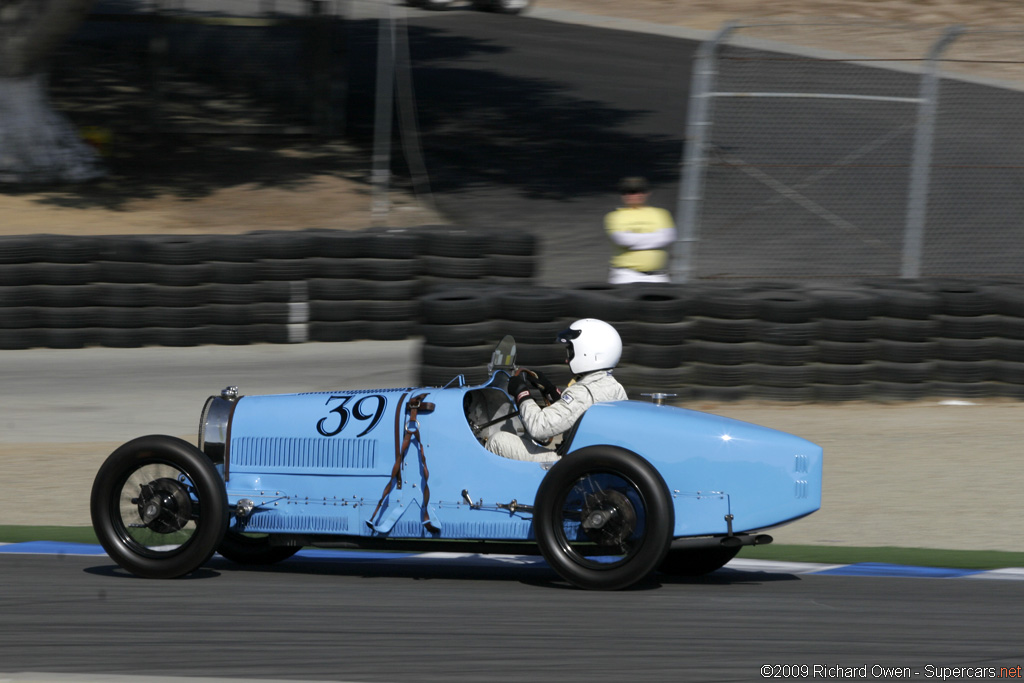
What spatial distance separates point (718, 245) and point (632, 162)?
16.8 ft

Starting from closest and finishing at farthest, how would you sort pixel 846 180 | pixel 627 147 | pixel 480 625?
pixel 480 625, pixel 846 180, pixel 627 147

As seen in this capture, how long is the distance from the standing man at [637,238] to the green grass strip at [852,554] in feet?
12.1

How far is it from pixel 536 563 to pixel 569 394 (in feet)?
3.51

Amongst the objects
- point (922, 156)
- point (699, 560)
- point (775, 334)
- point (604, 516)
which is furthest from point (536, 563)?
point (922, 156)

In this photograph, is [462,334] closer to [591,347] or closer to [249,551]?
[249,551]

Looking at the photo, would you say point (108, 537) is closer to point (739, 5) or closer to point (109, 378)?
point (109, 378)

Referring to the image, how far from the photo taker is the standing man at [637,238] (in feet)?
32.8

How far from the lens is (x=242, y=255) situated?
445 inches

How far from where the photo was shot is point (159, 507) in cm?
566

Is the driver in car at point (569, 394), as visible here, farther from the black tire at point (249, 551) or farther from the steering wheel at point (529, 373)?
the black tire at point (249, 551)

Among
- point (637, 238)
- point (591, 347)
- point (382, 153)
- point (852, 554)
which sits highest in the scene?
point (382, 153)

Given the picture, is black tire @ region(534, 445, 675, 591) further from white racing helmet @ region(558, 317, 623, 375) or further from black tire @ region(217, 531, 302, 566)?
black tire @ region(217, 531, 302, 566)

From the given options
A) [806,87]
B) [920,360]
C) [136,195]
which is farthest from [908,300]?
[136,195]

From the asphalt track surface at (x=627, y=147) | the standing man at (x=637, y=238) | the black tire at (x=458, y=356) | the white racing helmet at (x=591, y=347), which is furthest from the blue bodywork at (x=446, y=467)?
the asphalt track surface at (x=627, y=147)
